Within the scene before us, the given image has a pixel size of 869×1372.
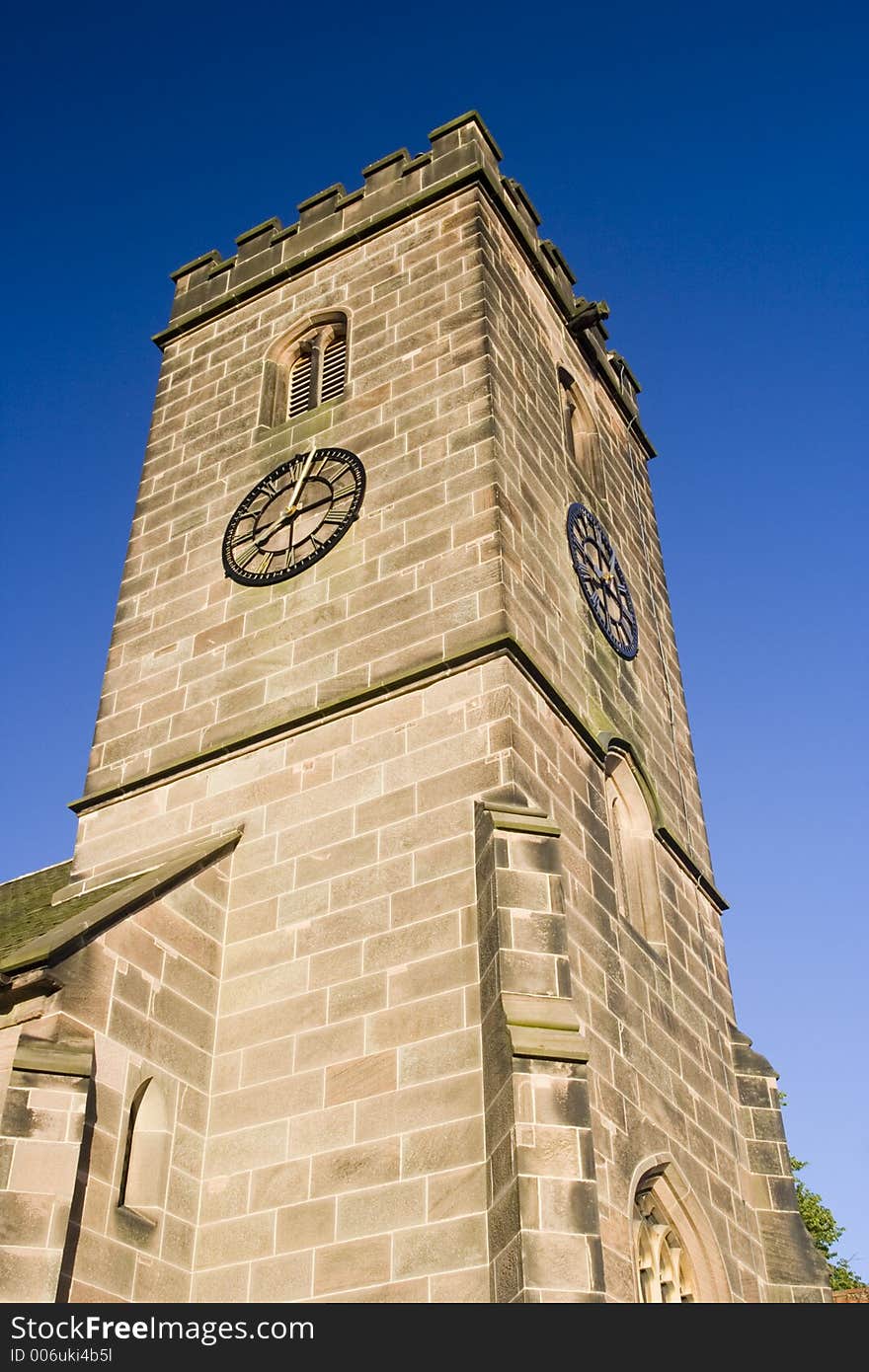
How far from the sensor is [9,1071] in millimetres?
8711

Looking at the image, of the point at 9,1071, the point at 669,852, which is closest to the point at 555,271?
the point at 669,852

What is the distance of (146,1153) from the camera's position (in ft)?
31.1

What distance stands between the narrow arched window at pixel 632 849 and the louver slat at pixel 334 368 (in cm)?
520

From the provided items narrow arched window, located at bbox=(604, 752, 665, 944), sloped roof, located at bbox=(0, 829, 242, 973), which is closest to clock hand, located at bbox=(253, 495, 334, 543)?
sloped roof, located at bbox=(0, 829, 242, 973)

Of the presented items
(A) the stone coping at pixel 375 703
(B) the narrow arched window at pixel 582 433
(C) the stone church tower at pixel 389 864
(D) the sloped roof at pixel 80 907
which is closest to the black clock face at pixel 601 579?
(C) the stone church tower at pixel 389 864

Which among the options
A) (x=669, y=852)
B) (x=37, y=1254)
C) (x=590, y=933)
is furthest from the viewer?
(x=669, y=852)

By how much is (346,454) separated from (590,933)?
18.8 feet

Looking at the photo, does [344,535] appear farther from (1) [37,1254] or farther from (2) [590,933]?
(1) [37,1254]

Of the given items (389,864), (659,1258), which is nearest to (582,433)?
(389,864)

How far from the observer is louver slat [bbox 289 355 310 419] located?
612 inches

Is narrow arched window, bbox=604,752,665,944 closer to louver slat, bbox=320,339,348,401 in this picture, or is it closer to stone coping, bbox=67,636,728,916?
stone coping, bbox=67,636,728,916

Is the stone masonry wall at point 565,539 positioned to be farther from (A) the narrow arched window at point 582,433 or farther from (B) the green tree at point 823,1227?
(B) the green tree at point 823,1227

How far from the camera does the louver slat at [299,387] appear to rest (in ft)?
51.0

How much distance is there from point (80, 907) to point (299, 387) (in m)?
7.05
